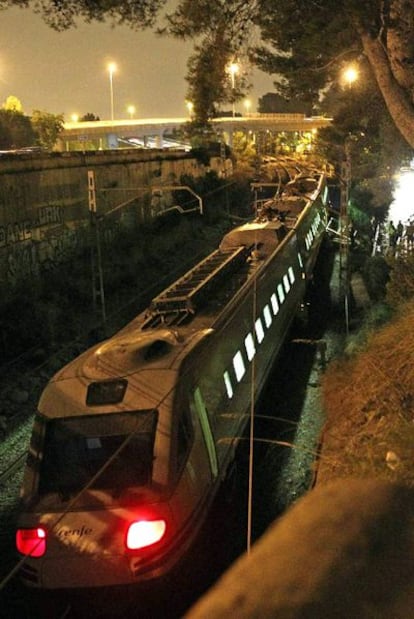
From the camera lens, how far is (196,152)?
45.3 m

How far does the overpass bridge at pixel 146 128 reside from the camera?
233ft

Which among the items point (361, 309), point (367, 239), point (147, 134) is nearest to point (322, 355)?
point (361, 309)

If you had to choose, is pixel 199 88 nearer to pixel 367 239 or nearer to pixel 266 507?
pixel 266 507

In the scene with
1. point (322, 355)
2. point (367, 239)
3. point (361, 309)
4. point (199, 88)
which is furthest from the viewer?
point (367, 239)

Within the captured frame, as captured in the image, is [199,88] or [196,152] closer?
[199,88]

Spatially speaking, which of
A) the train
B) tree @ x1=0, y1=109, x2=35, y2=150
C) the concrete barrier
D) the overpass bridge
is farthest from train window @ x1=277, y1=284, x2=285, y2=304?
the overpass bridge

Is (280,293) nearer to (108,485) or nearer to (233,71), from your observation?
(233,71)

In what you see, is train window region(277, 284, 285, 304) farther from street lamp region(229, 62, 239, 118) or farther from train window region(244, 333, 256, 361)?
street lamp region(229, 62, 239, 118)

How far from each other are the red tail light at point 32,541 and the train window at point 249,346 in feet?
16.5

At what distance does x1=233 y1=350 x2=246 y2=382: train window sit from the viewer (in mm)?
9617

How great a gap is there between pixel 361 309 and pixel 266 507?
1327 cm

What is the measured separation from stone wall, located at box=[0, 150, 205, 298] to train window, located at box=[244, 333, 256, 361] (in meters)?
9.77

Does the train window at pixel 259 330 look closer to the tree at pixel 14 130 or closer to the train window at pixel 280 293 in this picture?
the train window at pixel 280 293

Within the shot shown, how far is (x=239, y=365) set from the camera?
9.88m
